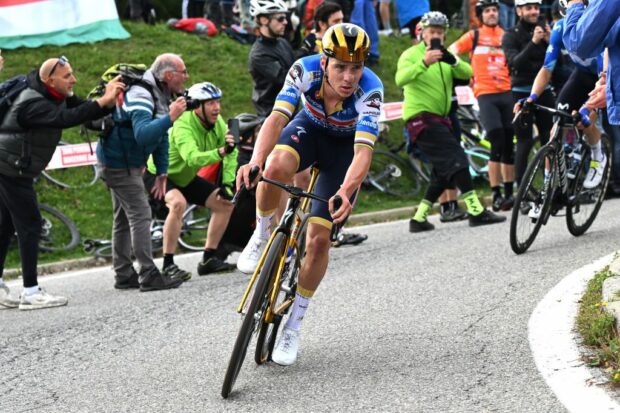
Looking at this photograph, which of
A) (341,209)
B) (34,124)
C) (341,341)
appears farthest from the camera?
(34,124)

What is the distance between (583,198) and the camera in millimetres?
10531

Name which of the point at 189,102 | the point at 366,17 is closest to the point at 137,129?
the point at 189,102

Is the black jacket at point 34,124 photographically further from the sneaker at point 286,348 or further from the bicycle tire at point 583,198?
the bicycle tire at point 583,198

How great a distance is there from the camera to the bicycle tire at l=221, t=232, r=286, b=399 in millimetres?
5598

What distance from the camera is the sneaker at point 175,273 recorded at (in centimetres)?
1043

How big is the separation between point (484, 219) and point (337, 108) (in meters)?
5.58

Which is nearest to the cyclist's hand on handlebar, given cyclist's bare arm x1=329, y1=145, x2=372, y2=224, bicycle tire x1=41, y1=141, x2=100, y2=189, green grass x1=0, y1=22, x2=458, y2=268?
Result: cyclist's bare arm x1=329, y1=145, x2=372, y2=224

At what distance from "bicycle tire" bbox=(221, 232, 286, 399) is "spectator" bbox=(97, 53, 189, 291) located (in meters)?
3.94

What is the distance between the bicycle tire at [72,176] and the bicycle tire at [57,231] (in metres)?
1.62

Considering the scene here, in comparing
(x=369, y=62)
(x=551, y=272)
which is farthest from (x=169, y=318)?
(x=369, y=62)

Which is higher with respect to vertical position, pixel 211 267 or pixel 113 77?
pixel 113 77

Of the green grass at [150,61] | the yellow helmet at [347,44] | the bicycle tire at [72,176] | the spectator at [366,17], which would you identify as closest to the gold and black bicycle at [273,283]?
the yellow helmet at [347,44]

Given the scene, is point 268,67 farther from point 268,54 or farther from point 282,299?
point 282,299

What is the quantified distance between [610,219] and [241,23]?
10.2m
